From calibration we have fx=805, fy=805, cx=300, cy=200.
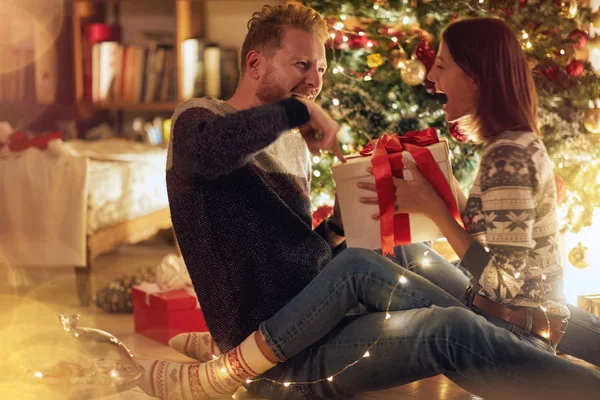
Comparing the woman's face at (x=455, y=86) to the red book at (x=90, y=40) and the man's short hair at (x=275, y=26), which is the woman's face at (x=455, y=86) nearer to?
the man's short hair at (x=275, y=26)

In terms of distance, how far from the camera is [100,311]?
256 centimetres

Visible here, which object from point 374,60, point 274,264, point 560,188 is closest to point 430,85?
point 374,60

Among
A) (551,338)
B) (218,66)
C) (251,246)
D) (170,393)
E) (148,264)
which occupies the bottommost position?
(148,264)

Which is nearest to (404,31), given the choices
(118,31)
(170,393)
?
(170,393)

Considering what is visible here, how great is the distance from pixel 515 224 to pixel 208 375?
25.6 inches

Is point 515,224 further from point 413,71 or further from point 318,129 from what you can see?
point 413,71

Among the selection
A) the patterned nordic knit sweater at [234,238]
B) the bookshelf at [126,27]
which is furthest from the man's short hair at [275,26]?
the bookshelf at [126,27]

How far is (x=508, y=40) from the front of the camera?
1508 millimetres

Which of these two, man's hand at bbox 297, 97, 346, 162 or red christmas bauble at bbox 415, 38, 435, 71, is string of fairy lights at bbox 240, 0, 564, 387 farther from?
man's hand at bbox 297, 97, 346, 162

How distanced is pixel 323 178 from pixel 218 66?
145 centimetres

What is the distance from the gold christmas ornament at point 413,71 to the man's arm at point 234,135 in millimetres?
742

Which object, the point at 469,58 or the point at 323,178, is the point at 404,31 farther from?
the point at 469,58

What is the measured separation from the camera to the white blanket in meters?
2.59

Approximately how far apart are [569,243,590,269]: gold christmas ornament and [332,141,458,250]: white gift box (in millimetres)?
738
